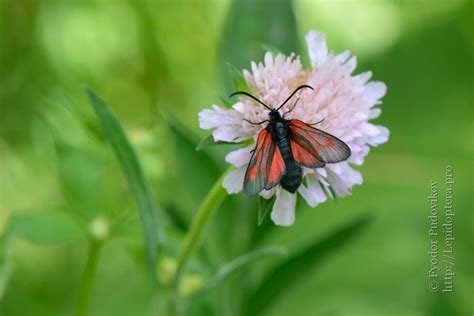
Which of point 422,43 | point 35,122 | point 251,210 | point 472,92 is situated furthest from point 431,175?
point 35,122

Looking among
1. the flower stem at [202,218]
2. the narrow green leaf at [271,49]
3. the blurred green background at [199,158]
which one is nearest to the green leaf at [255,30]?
the blurred green background at [199,158]

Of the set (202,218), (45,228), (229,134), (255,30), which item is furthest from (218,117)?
(255,30)

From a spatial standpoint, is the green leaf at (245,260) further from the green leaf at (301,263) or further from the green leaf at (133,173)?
the green leaf at (301,263)

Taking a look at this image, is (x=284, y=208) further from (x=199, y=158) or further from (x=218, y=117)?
(x=199, y=158)

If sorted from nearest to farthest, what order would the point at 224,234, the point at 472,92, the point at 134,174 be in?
the point at 134,174 → the point at 224,234 → the point at 472,92

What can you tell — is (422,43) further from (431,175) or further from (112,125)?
(112,125)

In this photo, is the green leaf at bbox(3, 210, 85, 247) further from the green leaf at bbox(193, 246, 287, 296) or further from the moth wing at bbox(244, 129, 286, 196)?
the moth wing at bbox(244, 129, 286, 196)

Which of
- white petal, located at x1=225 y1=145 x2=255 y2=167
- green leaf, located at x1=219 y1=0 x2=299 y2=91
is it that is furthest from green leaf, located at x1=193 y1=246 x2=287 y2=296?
green leaf, located at x1=219 y1=0 x2=299 y2=91
